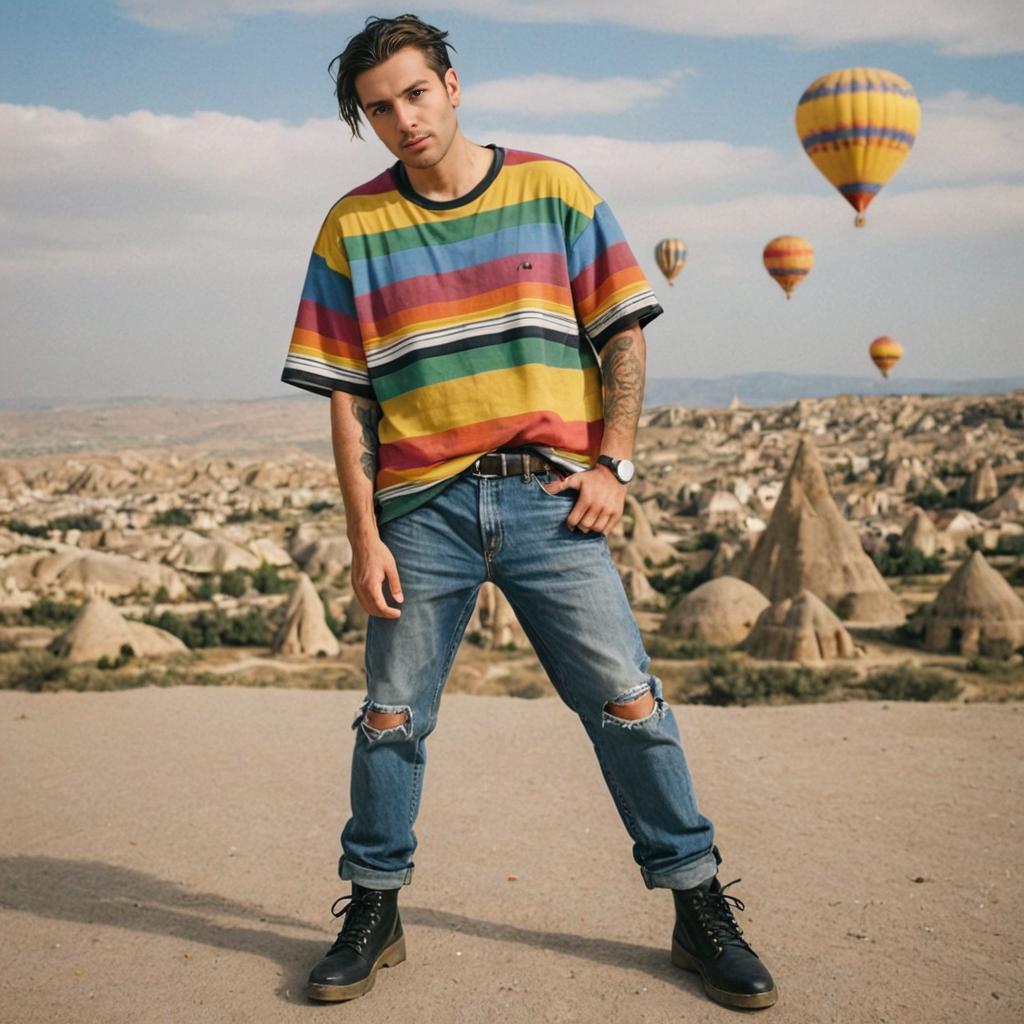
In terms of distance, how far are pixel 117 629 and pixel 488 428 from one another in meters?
13.3

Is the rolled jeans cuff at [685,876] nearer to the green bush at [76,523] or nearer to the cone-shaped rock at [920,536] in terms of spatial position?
the cone-shaped rock at [920,536]

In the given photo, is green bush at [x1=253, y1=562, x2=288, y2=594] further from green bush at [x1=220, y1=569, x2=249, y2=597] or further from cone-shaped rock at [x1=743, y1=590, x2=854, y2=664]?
cone-shaped rock at [x1=743, y1=590, x2=854, y2=664]

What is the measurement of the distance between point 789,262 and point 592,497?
A: 36262 mm

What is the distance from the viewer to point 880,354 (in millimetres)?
53781

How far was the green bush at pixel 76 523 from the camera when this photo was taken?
4900cm

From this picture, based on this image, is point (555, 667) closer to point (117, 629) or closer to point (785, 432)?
point (117, 629)

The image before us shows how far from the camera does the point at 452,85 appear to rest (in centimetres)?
265

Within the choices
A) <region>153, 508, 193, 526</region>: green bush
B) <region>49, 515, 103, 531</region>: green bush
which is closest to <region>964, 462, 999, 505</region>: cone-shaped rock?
<region>153, 508, 193, 526</region>: green bush

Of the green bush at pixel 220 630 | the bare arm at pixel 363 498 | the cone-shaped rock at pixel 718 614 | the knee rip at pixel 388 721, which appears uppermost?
the bare arm at pixel 363 498

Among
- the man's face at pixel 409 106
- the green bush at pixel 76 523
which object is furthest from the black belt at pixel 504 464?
the green bush at pixel 76 523

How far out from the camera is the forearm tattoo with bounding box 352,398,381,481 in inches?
107

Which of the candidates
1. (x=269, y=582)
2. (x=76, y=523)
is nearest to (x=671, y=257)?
(x=269, y=582)

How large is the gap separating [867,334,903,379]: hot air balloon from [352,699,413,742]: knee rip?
2079 inches

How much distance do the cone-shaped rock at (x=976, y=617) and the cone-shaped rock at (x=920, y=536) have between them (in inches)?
431
